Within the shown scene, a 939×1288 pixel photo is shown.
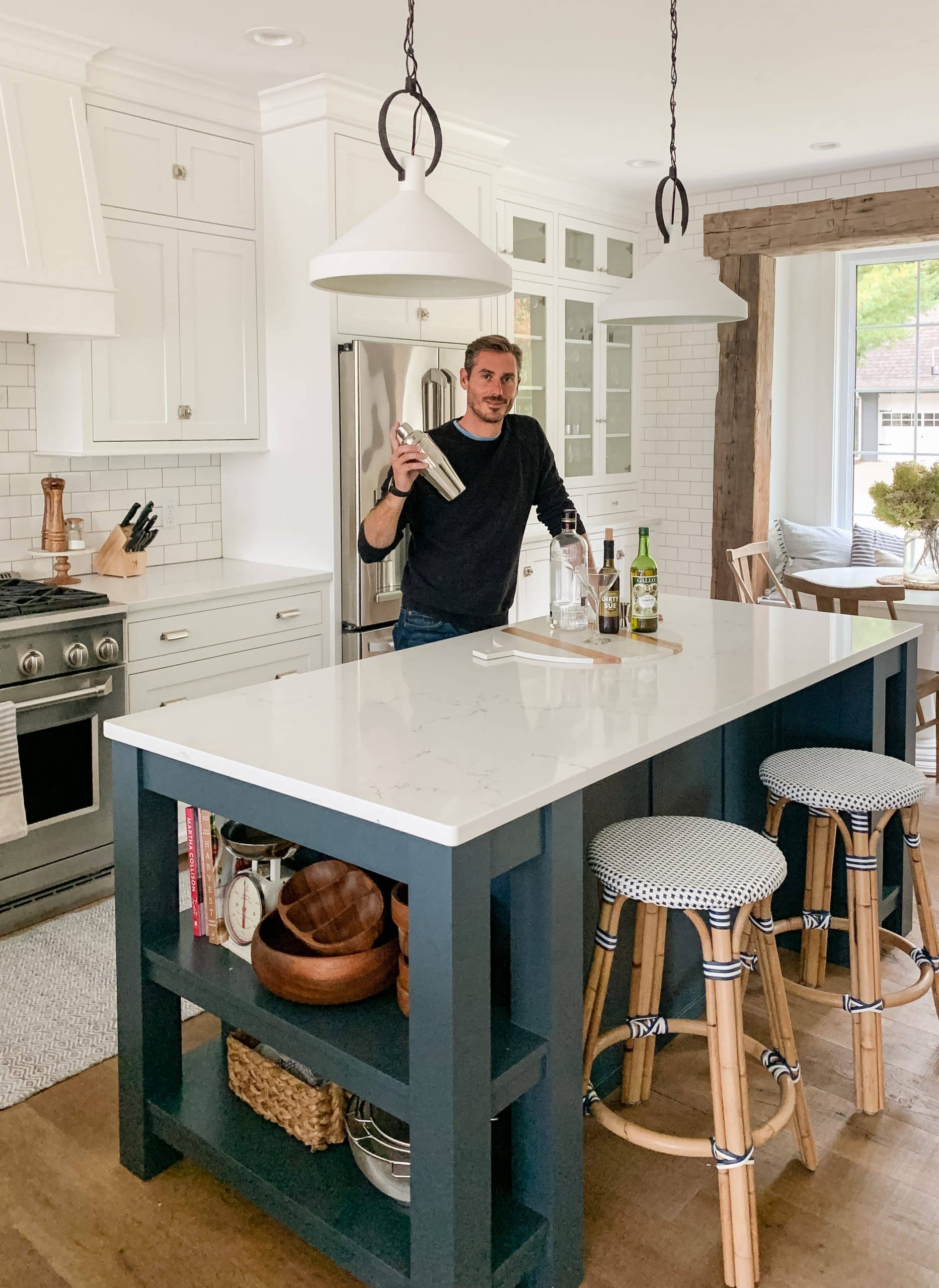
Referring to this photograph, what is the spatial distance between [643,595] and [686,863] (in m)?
1.06

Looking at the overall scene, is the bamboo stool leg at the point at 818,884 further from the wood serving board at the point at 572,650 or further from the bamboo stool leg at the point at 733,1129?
the bamboo stool leg at the point at 733,1129

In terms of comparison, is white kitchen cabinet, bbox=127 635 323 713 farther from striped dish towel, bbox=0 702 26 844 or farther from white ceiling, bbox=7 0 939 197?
white ceiling, bbox=7 0 939 197

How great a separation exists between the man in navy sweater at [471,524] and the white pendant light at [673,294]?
1.50 ft

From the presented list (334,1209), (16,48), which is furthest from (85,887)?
(16,48)

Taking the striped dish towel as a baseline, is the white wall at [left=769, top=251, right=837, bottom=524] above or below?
above

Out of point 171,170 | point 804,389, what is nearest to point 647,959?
point 171,170

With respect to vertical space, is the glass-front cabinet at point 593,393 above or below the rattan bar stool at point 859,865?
above

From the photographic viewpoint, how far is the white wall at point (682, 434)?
6270 millimetres

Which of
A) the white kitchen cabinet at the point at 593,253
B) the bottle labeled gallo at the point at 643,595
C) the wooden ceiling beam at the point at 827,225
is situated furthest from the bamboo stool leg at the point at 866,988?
the wooden ceiling beam at the point at 827,225

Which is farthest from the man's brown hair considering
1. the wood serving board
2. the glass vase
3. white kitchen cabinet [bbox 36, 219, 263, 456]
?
the glass vase

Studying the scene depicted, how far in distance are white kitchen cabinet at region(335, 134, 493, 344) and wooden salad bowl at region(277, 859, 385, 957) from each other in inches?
92.7

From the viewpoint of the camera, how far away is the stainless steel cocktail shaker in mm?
2746

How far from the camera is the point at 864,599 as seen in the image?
15.5 ft

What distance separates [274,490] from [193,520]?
39 centimetres
